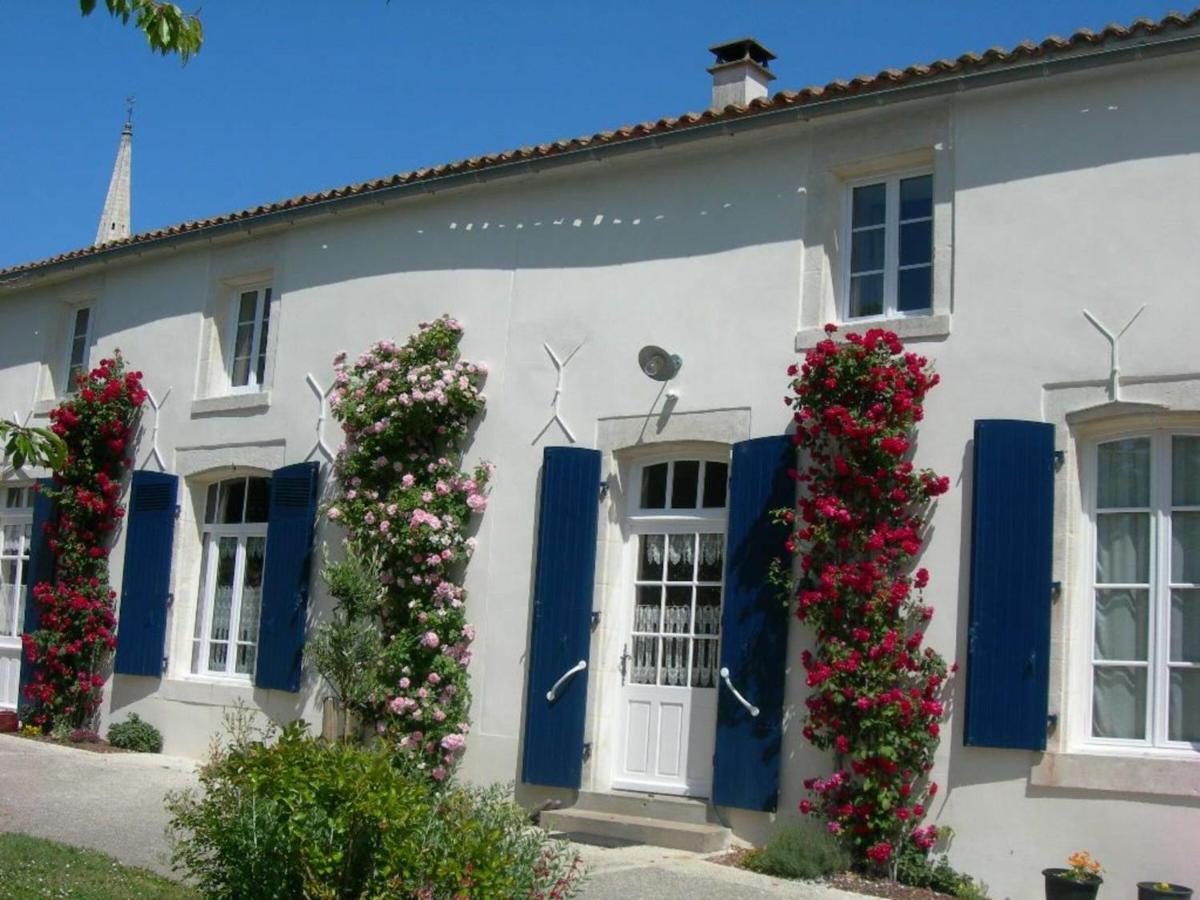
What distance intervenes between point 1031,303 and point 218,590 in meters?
7.44

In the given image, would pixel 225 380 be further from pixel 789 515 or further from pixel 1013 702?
pixel 1013 702

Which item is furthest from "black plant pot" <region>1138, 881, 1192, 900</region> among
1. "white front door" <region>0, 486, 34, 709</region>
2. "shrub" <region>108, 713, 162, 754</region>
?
"white front door" <region>0, 486, 34, 709</region>

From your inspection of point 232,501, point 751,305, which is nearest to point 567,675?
point 751,305

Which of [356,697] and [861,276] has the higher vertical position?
[861,276]

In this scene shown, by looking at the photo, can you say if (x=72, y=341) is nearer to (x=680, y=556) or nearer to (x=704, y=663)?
(x=680, y=556)

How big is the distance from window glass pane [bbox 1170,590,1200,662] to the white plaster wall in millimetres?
595

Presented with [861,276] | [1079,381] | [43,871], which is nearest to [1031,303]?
[1079,381]

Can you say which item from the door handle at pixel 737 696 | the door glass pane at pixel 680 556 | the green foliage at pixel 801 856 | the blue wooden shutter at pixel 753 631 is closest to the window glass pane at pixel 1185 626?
the green foliage at pixel 801 856

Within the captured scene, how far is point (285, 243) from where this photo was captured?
12.2 m

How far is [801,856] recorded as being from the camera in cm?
782

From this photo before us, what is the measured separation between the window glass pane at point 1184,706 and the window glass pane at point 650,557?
3322mm

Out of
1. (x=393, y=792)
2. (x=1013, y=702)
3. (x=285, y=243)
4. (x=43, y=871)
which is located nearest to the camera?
(x=393, y=792)

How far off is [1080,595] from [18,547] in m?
10.7

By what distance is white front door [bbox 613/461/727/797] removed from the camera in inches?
360
